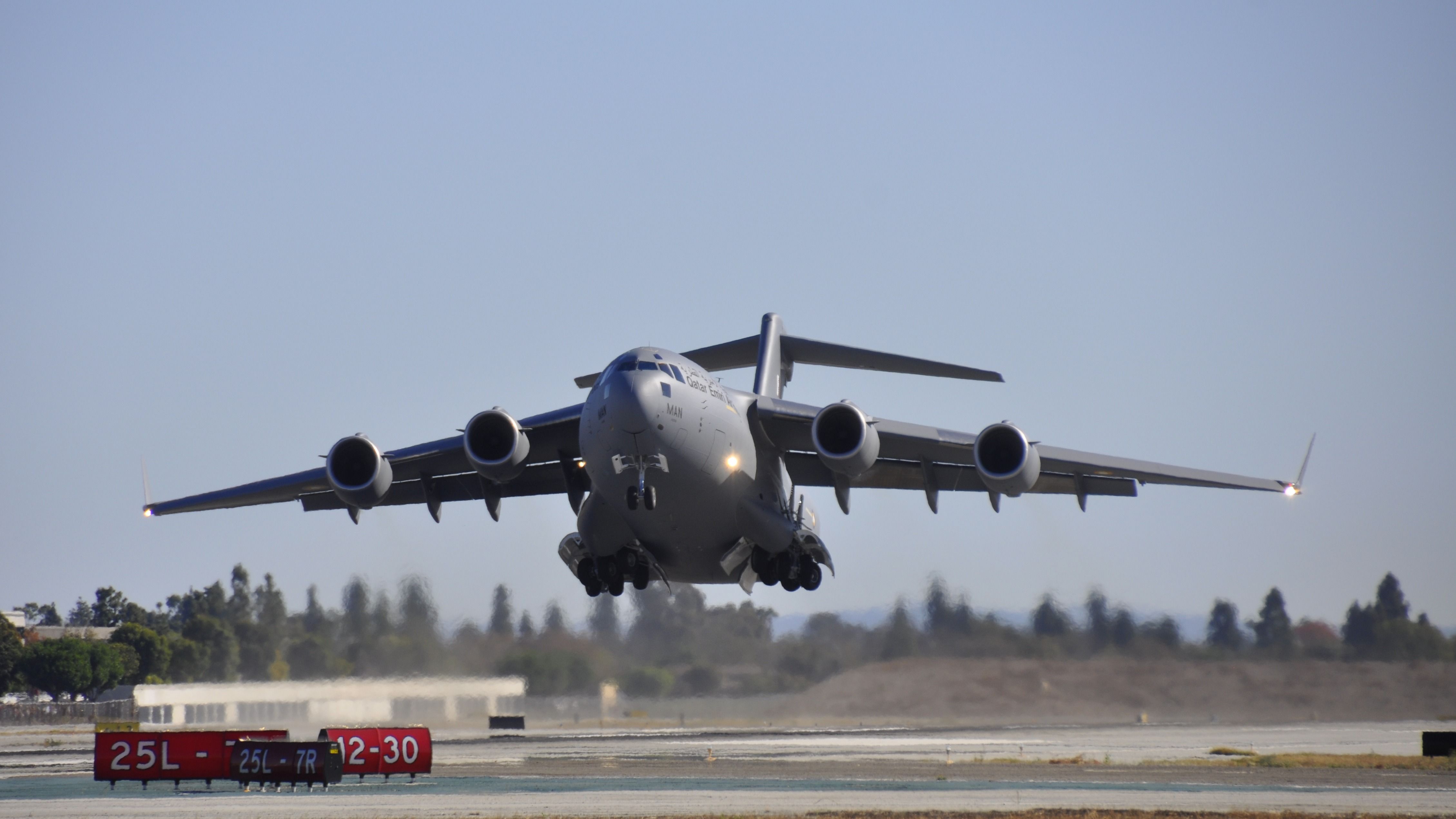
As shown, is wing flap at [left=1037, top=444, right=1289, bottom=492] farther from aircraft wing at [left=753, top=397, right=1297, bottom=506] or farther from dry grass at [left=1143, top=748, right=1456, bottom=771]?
dry grass at [left=1143, top=748, right=1456, bottom=771]

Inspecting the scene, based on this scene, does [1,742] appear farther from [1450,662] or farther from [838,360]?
[1450,662]

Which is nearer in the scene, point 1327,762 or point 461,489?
point 461,489

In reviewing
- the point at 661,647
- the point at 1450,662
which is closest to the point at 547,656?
the point at 661,647

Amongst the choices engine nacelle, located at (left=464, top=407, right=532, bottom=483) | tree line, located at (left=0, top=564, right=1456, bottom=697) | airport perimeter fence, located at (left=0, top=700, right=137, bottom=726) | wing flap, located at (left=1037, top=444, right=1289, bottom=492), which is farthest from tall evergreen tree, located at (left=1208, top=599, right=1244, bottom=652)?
airport perimeter fence, located at (left=0, top=700, right=137, bottom=726)

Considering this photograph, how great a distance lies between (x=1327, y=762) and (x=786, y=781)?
445 inches

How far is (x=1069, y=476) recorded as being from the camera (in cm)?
2228

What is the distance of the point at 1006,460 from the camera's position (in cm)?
1853

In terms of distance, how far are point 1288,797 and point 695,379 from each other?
9.64 meters

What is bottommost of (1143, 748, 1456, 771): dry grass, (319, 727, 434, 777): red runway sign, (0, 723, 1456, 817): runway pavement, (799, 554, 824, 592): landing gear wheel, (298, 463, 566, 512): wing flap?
(1143, 748, 1456, 771): dry grass

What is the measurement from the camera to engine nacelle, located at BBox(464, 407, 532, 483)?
18.9m

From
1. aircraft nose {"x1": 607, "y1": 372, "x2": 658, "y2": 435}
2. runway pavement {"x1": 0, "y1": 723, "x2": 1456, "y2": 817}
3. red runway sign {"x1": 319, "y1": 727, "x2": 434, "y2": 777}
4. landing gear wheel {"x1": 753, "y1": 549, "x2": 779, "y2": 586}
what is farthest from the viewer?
landing gear wheel {"x1": 753, "y1": 549, "x2": 779, "y2": 586}

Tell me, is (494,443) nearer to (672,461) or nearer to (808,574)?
(672,461)

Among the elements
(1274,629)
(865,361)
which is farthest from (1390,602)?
(865,361)

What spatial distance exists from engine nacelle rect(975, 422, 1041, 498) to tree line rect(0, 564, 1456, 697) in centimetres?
992
